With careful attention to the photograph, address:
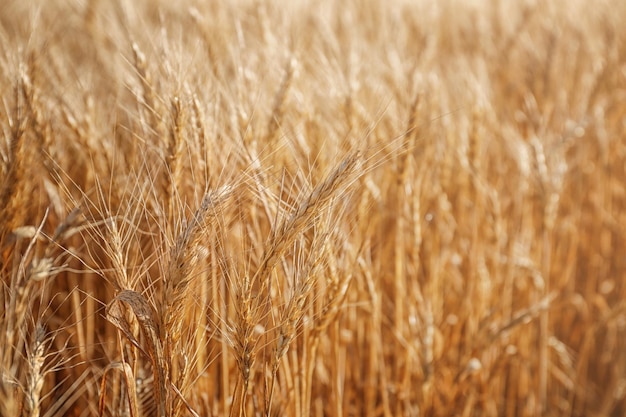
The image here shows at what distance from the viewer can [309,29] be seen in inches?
114

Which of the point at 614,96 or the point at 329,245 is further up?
the point at 329,245

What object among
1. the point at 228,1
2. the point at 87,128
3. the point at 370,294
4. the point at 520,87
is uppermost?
the point at 87,128

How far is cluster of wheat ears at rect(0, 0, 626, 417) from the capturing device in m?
0.92

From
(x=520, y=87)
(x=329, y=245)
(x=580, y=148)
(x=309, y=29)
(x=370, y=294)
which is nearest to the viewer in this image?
(x=329, y=245)

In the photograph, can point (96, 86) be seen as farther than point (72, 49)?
No

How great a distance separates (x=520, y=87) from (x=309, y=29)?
1.01 m

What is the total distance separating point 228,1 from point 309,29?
0.43m

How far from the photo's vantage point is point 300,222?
0.86 metres

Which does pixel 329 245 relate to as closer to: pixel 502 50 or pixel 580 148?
pixel 580 148

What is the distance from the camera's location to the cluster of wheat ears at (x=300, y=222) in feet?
3.03

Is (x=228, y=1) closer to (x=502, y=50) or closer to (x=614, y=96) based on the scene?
(x=502, y=50)

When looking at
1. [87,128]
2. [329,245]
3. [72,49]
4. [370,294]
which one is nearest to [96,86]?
[87,128]

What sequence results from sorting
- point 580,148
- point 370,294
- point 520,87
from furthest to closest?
point 520,87 → point 580,148 → point 370,294

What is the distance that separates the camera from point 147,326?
33.9 inches
